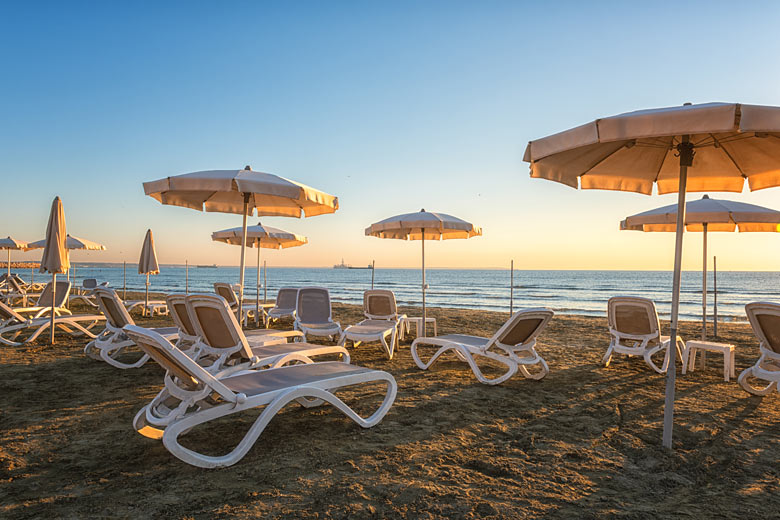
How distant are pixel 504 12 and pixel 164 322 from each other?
9.20 m

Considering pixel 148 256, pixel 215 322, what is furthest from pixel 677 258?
pixel 148 256

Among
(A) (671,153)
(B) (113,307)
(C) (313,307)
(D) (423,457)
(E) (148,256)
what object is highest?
(A) (671,153)

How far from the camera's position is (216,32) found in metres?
8.85

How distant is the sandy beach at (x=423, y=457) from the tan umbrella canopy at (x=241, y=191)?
6.99 feet

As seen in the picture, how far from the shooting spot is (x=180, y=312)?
447 centimetres

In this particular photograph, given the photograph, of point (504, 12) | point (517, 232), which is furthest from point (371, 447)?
point (517, 232)

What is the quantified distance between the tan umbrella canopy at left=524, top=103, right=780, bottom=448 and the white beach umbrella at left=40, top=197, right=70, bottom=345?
6.88 metres

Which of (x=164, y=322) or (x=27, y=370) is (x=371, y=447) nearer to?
(x=27, y=370)

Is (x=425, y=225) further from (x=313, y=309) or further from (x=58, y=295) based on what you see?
(x=58, y=295)

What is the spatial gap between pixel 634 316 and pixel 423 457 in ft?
13.4

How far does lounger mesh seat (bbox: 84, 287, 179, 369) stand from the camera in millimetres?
5152

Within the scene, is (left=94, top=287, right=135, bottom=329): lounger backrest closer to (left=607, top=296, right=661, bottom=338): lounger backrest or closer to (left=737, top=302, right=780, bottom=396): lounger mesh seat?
(left=607, top=296, right=661, bottom=338): lounger backrest

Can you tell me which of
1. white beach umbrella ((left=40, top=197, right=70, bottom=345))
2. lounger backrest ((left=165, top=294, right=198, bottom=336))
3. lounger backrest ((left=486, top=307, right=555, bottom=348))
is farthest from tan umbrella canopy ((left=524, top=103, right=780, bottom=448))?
white beach umbrella ((left=40, top=197, right=70, bottom=345))

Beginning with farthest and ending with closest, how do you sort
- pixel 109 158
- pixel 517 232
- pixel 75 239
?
pixel 517 232 → pixel 109 158 → pixel 75 239
